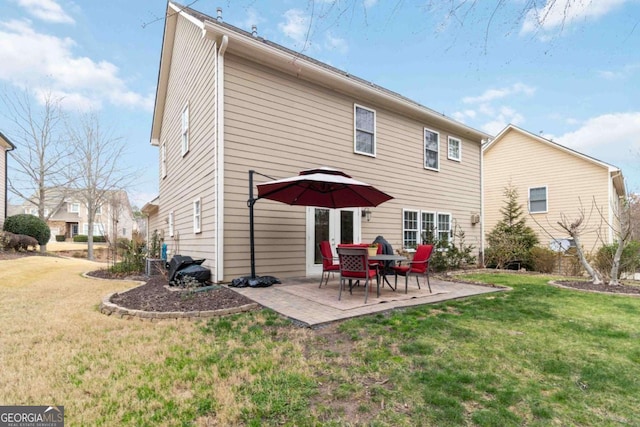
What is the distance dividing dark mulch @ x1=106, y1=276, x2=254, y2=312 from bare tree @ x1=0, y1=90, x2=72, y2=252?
1755 cm

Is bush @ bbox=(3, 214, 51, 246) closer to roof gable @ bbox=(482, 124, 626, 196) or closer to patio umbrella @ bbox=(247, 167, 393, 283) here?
patio umbrella @ bbox=(247, 167, 393, 283)


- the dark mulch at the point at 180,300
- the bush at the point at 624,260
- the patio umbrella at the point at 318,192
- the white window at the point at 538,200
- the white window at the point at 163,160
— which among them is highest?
the white window at the point at 163,160

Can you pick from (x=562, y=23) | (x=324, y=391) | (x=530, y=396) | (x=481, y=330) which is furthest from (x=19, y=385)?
(x=562, y=23)

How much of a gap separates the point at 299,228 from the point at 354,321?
3.96 meters

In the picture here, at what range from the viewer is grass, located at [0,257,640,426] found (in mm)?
2297

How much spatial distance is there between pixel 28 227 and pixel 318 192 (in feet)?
53.8

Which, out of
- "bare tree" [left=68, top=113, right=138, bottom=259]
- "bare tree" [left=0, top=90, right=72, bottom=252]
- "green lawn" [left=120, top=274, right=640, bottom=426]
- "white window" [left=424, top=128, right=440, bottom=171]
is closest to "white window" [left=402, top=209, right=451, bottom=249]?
"white window" [left=424, top=128, right=440, bottom=171]

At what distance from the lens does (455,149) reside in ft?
40.5

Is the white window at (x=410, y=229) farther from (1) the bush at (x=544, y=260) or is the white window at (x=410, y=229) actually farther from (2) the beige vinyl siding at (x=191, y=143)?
(2) the beige vinyl siding at (x=191, y=143)

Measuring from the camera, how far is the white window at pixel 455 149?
1212 centimetres

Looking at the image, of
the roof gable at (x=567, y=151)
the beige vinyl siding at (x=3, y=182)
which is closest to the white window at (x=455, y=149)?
the roof gable at (x=567, y=151)

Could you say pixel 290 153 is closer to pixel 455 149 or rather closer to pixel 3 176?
pixel 455 149

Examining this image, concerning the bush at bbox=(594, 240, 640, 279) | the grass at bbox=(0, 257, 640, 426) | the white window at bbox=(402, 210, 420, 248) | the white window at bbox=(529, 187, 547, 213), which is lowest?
the grass at bbox=(0, 257, 640, 426)

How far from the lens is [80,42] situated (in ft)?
40.7
